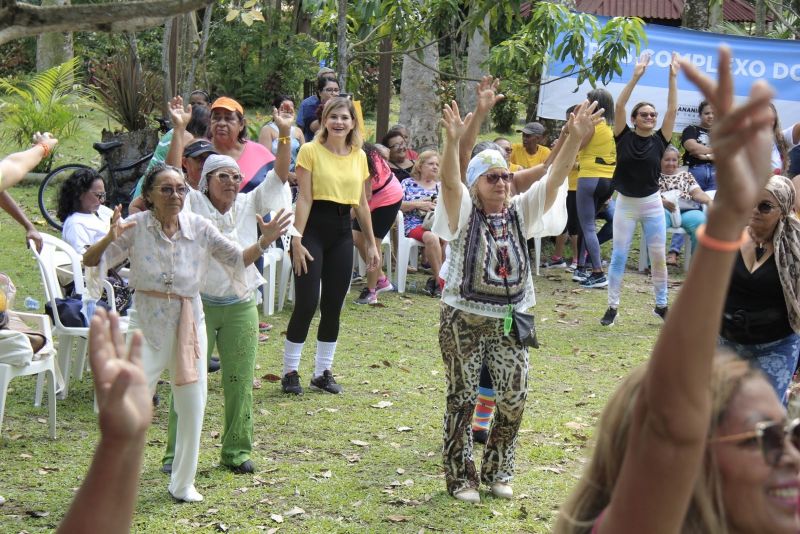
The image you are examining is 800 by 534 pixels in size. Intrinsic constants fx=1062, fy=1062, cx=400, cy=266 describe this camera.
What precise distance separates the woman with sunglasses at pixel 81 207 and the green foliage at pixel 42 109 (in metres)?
6.64

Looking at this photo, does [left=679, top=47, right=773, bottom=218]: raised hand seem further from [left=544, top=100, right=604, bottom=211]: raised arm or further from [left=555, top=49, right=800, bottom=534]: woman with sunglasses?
[left=544, top=100, right=604, bottom=211]: raised arm

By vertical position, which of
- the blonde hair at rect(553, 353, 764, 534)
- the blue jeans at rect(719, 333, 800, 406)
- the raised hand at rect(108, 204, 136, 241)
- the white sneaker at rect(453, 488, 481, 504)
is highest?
the blonde hair at rect(553, 353, 764, 534)

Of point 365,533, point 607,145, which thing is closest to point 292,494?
point 365,533

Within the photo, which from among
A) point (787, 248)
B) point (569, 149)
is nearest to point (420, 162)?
point (569, 149)

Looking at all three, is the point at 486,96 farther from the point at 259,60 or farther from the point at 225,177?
the point at 259,60

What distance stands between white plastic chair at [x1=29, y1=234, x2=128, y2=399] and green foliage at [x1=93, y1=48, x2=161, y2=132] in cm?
759

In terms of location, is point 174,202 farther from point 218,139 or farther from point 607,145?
point 607,145

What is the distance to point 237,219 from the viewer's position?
665 centimetres

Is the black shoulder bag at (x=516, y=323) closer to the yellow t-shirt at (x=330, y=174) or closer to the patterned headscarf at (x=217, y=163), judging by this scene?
the patterned headscarf at (x=217, y=163)

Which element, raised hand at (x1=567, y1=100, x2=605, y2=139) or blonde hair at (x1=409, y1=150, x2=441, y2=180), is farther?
blonde hair at (x1=409, y1=150, x2=441, y2=180)

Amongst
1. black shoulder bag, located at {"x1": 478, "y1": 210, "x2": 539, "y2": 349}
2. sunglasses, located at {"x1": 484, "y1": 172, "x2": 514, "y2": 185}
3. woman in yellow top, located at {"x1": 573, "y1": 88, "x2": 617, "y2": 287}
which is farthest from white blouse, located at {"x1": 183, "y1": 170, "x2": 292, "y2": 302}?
woman in yellow top, located at {"x1": 573, "y1": 88, "x2": 617, "y2": 287}

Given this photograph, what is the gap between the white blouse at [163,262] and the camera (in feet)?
19.1

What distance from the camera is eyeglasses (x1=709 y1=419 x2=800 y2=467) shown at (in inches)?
79.1

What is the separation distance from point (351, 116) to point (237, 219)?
5.60 ft
